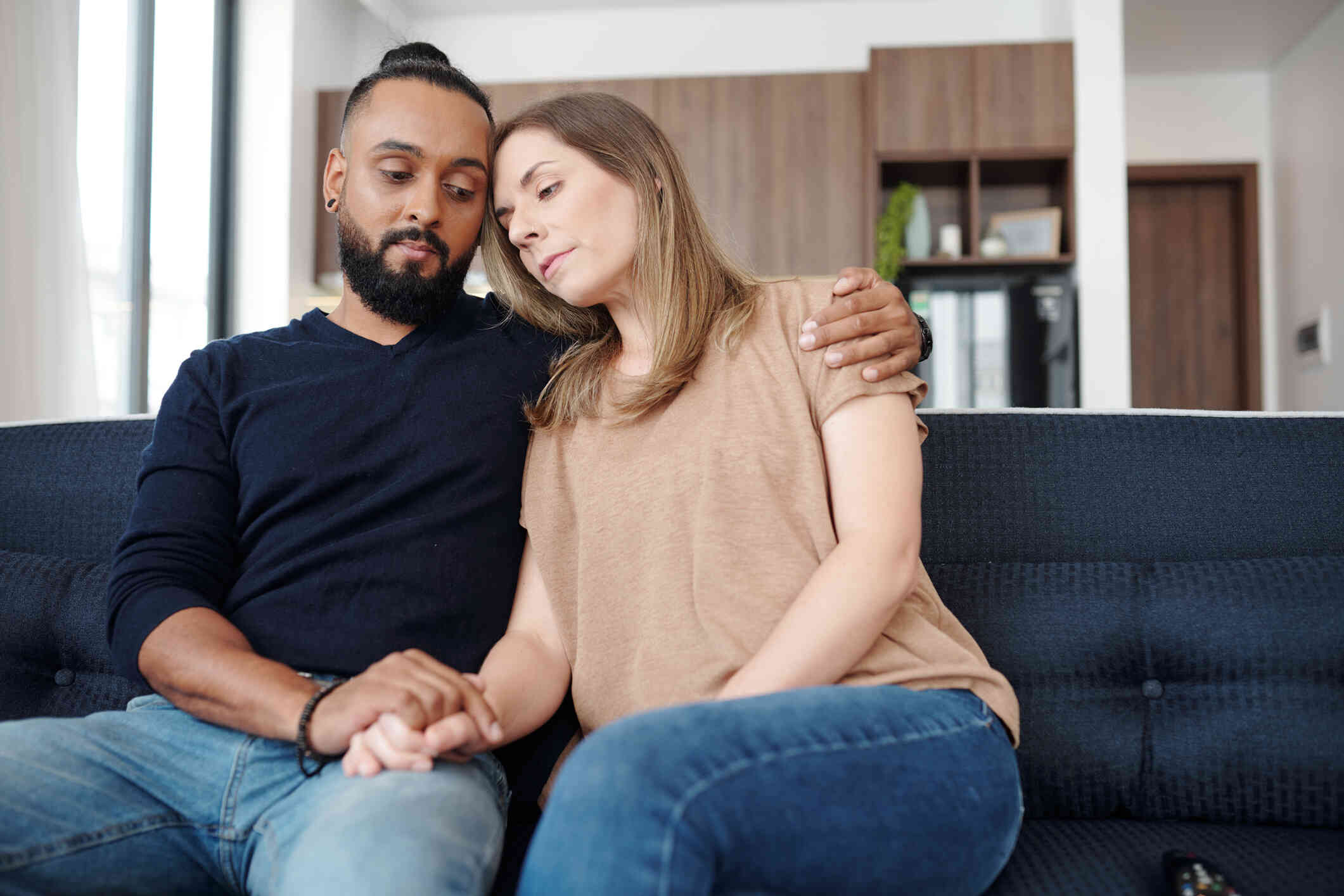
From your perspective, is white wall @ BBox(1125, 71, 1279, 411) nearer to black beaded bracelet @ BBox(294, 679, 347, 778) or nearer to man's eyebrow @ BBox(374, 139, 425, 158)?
man's eyebrow @ BBox(374, 139, 425, 158)

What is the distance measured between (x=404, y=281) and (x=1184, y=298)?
199 inches

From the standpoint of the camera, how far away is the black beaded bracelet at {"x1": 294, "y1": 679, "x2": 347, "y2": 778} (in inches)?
39.6

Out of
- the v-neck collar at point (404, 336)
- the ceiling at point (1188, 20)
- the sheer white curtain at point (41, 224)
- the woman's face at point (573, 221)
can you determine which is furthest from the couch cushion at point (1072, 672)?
the ceiling at point (1188, 20)

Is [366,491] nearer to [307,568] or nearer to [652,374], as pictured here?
[307,568]

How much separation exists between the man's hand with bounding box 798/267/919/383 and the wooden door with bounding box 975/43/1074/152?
10.3 ft

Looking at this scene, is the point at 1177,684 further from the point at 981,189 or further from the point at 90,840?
the point at 981,189

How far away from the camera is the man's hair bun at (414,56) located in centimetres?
151

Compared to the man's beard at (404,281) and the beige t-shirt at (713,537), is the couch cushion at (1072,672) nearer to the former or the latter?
the beige t-shirt at (713,537)

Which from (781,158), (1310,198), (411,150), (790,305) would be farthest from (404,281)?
(1310,198)

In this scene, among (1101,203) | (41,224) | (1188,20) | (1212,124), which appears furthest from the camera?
(1212,124)

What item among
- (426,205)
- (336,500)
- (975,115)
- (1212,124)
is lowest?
(336,500)

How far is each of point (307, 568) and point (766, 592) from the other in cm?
55

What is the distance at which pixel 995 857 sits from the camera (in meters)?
0.94

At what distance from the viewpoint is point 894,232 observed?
3951 mm
